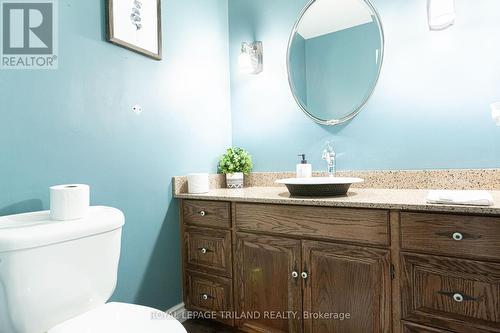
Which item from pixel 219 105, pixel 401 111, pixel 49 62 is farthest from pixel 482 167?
pixel 49 62

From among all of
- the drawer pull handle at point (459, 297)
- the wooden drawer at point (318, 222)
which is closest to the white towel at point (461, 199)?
the wooden drawer at point (318, 222)

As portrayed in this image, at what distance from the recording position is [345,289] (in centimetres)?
116

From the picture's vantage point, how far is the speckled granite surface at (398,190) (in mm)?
1020

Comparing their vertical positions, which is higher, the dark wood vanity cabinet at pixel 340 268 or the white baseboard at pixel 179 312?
the dark wood vanity cabinet at pixel 340 268

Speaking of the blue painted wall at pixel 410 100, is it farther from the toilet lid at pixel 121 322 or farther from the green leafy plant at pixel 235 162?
the toilet lid at pixel 121 322

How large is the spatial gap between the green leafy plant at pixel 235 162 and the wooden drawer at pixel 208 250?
464 millimetres

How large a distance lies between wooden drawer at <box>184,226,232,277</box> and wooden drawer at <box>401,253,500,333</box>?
0.83m

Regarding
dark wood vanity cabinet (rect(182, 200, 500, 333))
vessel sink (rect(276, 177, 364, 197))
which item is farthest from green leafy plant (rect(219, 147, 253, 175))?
vessel sink (rect(276, 177, 364, 197))

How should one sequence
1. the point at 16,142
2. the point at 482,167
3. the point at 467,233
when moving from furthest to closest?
the point at 482,167 → the point at 16,142 → the point at 467,233

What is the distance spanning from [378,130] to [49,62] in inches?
61.8

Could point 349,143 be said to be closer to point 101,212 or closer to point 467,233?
point 467,233

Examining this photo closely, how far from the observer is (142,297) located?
4.84ft

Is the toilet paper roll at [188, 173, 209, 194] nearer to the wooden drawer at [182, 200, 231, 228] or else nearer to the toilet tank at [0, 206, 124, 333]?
the wooden drawer at [182, 200, 231, 228]

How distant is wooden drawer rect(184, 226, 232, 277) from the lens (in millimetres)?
1501
